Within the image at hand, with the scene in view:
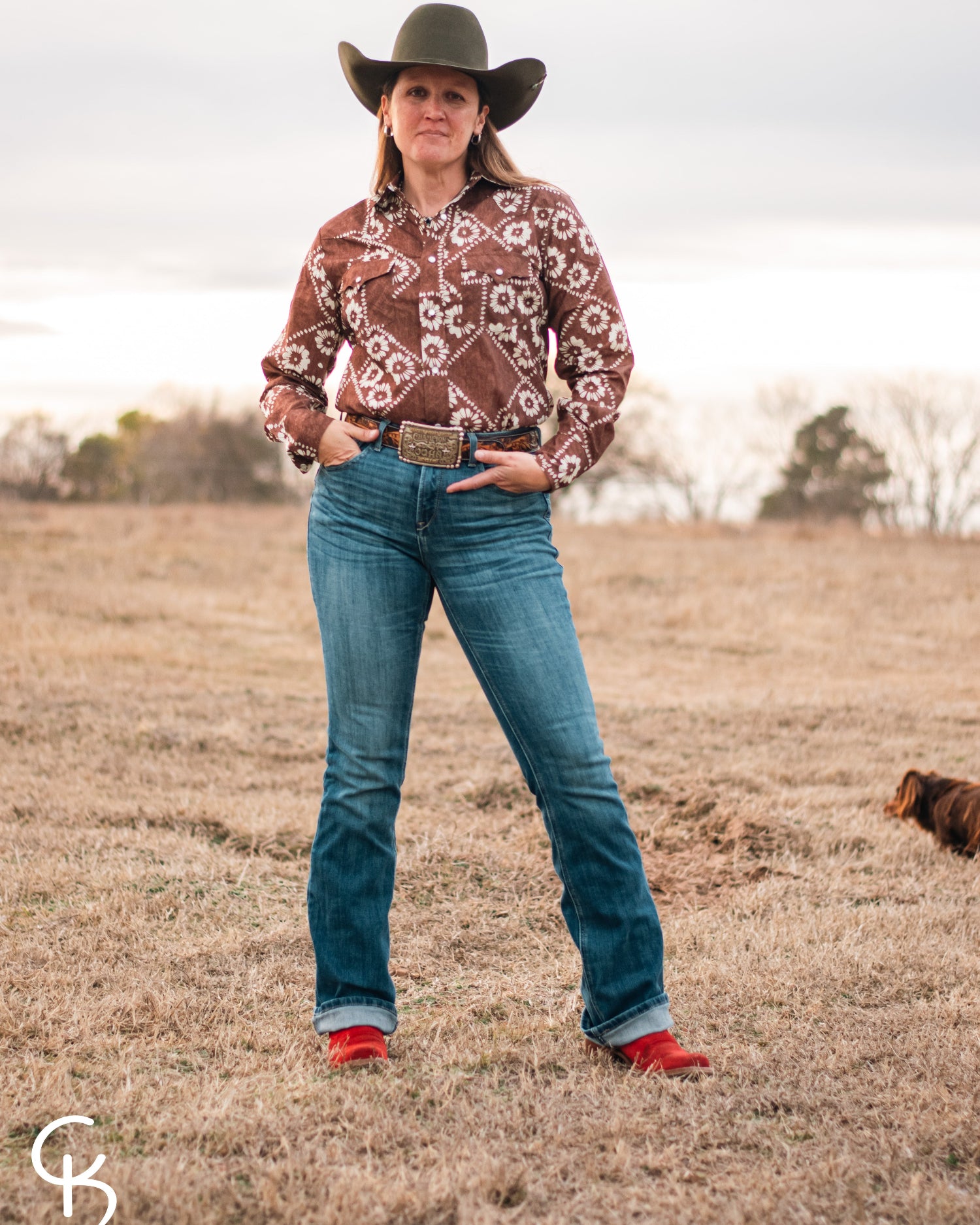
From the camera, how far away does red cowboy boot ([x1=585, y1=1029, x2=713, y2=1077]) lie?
260 cm

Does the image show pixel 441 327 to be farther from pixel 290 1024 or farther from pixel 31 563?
pixel 31 563

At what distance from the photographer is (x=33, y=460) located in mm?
34781

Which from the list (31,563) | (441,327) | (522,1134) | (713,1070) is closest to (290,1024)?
(522,1134)

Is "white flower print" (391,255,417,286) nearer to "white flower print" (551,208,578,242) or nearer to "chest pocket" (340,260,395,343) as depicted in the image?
"chest pocket" (340,260,395,343)

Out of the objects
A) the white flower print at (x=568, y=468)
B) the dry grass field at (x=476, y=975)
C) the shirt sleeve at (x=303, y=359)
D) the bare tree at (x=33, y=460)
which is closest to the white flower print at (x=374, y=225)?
the shirt sleeve at (x=303, y=359)

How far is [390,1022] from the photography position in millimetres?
2727

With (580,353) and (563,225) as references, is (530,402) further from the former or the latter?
(563,225)

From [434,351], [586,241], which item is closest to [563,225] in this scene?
[586,241]

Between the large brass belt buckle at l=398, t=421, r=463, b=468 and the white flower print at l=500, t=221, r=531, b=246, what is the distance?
443 mm

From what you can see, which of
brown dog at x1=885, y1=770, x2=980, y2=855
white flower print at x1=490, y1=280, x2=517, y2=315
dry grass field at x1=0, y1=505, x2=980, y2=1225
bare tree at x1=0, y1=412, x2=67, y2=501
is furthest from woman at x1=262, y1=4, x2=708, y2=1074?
bare tree at x1=0, y1=412, x2=67, y2=501

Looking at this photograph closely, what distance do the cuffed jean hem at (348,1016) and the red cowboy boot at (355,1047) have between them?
13mm

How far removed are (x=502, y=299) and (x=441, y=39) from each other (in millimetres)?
587

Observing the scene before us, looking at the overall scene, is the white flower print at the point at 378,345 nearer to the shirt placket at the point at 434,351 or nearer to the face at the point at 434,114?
the shirt placket at the point at 434,351

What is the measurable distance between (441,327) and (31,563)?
14977 millimetres
